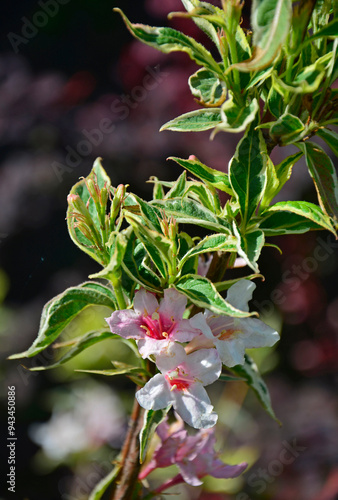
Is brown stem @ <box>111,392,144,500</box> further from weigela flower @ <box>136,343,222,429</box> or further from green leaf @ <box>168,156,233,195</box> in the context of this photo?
green leaf @ <box>168,156,233,195</box>

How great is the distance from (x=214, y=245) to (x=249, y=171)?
0.09m

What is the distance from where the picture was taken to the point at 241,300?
610mm

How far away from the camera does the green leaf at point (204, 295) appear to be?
53 cm

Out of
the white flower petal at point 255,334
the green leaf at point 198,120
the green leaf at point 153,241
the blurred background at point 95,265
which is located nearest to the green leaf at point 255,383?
the white flower petal at point 255,334

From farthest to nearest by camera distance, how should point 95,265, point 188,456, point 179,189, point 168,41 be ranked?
point 95,265 < point 188,456 < point 179,189 < point 168,41

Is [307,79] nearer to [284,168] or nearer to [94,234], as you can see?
[284,168]

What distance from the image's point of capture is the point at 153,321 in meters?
0.59

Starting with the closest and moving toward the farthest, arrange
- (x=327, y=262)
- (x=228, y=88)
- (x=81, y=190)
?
(x=228, y=88), (x=81, y=190), (x=327, y=262)

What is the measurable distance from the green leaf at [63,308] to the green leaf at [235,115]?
237mm

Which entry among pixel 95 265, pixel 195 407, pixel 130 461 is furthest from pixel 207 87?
pixel 95 265

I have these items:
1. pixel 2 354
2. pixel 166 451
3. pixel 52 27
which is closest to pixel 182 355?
pixel 166 451

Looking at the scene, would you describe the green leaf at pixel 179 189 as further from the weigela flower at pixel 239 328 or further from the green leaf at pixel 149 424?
the green leaf at pixel 149 424

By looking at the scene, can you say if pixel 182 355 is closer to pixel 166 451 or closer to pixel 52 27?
pixel 166 451

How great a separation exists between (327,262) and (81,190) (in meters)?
1.61
